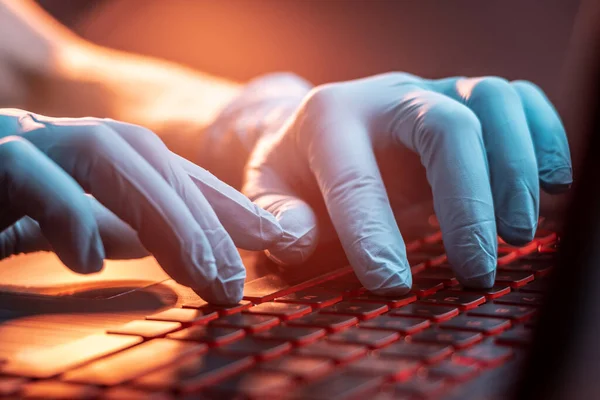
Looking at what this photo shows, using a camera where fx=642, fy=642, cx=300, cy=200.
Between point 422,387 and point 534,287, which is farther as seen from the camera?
point 534,287

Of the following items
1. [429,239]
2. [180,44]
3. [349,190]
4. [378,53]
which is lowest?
[429,239]

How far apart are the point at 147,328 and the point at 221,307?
0.08 meters

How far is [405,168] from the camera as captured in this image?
2.68 ft

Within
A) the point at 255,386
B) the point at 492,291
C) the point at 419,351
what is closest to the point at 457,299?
the point at 492,291

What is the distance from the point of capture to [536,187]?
0.69 m

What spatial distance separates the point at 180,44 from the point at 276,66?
0.26m

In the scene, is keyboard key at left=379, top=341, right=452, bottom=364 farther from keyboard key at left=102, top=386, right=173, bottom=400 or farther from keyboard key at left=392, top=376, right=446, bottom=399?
keyboard key at left=102, top=386, right=173, bottom=400

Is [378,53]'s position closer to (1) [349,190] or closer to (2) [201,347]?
(1) [349,190]

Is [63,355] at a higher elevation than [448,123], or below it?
below

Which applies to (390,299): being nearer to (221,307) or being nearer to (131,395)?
(221,307)

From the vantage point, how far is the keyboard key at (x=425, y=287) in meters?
0.60

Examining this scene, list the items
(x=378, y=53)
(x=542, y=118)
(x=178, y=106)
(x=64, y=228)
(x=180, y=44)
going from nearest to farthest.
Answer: (x=64, y=228)
(x=542, y=118)
(x=178, y=106)
(x=378, y=53)
(x=180, y=44)

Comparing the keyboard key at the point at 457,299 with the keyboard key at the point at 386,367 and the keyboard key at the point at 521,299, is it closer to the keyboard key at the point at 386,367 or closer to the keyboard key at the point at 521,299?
the keyboard key at the point at 521,299

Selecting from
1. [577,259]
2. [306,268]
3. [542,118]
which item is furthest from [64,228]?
[542,118]
